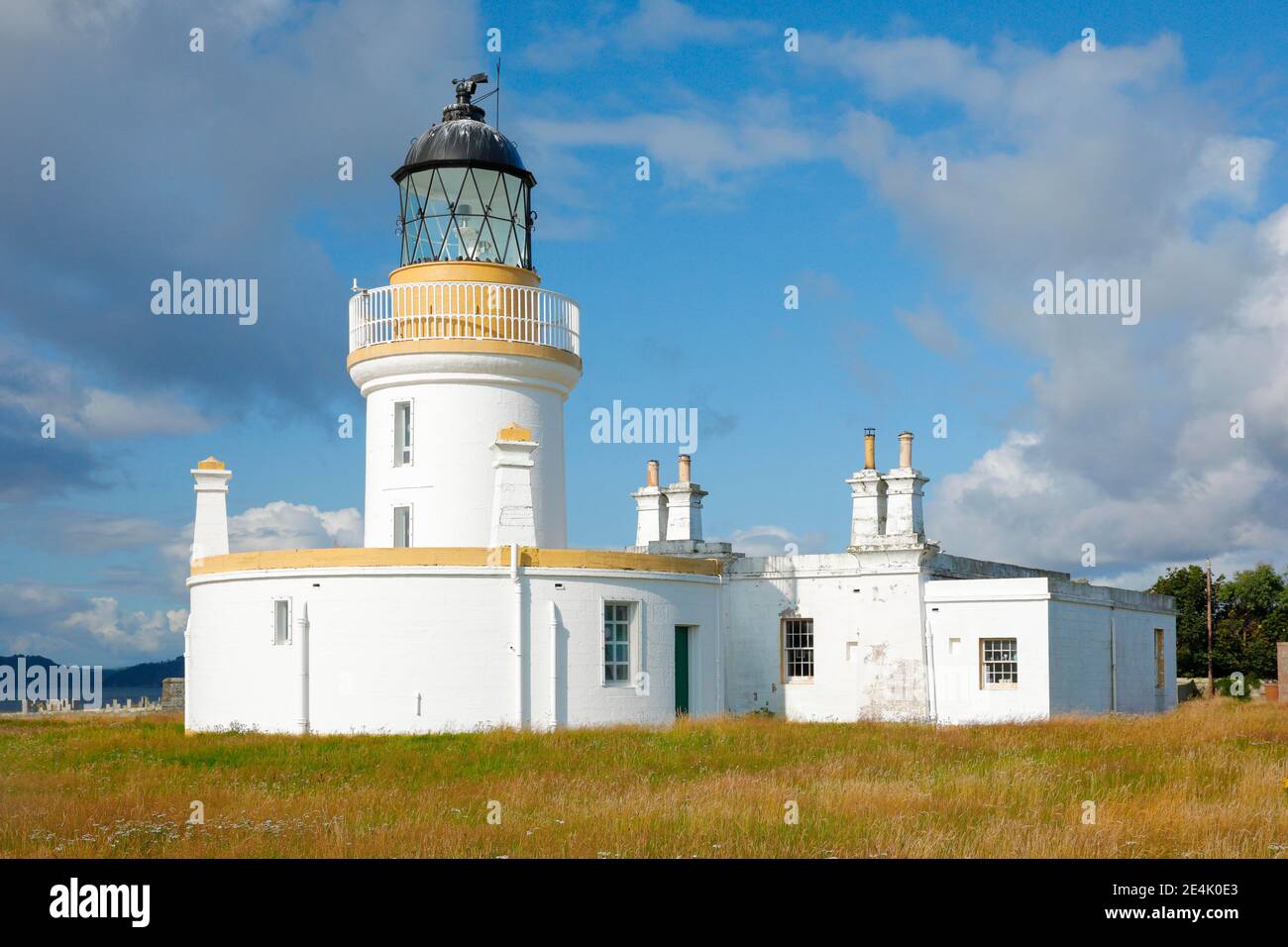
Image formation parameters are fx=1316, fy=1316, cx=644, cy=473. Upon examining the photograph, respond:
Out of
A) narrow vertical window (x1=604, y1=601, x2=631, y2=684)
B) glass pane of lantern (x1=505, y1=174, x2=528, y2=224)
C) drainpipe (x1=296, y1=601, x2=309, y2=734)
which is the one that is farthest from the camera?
glass pane of lantern (x1=505, y1=174, x2=528, y2=224)

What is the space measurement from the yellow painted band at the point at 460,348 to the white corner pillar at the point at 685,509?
26.7 feet

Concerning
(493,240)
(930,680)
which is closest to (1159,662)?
(930,680)

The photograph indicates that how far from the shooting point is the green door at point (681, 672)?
1020 inches

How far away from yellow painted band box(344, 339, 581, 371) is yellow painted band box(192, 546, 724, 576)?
160 inches

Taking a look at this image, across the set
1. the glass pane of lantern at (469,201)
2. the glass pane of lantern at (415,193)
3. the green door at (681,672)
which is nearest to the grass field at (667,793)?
the green door at (681,672)

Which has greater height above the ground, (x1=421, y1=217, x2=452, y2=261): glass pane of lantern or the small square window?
(x1=421, y1=217, x2=452, y2=261): glass pane of lantern

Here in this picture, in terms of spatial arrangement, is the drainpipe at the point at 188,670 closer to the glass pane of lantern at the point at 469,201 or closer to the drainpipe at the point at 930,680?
the glass pane of lantern at the point at 469,201

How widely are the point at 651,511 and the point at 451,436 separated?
9.69 m

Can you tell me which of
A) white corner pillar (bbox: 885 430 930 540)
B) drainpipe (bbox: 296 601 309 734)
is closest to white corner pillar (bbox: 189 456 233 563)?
drainpipe (bbox: 296 601 309 734)

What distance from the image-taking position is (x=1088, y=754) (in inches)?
758

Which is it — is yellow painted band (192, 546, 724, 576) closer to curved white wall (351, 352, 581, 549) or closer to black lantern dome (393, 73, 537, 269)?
curved white wall (351, 352, 581, 549)

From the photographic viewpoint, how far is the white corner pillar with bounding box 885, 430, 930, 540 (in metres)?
28.8
